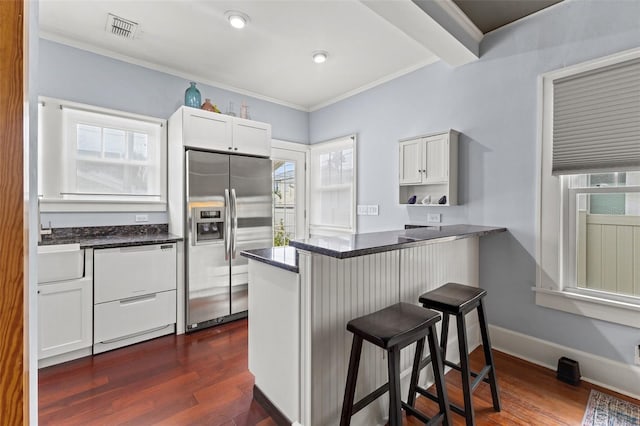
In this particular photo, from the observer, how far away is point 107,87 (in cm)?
294

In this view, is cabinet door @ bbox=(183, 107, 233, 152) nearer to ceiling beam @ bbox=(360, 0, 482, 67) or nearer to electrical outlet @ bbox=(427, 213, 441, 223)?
ceiling beam @ bbox=(360, 0, 482, 67)

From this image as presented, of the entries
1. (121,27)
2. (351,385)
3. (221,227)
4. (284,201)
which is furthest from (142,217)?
(351,385)

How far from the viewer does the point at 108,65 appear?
116 inches

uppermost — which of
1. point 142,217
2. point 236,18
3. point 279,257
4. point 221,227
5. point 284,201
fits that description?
point 236,18

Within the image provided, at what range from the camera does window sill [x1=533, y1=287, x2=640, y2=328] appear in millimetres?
1982

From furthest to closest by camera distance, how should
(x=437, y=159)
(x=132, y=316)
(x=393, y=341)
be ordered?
(x=437, y=159), (x=132, y=316), (x=393, y=341)

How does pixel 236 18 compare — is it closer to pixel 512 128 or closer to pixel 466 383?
pixel 512 128

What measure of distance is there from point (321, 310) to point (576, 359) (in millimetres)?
2088

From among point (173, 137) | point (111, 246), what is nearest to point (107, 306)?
point (111, 246)

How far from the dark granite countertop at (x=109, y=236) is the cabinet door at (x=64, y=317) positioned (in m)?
0.35

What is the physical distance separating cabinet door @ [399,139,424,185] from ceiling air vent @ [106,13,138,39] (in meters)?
2.66

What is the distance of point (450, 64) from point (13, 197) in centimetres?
322

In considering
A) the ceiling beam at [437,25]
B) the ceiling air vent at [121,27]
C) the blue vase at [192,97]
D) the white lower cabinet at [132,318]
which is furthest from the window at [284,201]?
the ceiling beam at [437,25]

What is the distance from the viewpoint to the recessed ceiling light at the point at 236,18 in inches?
91.8
